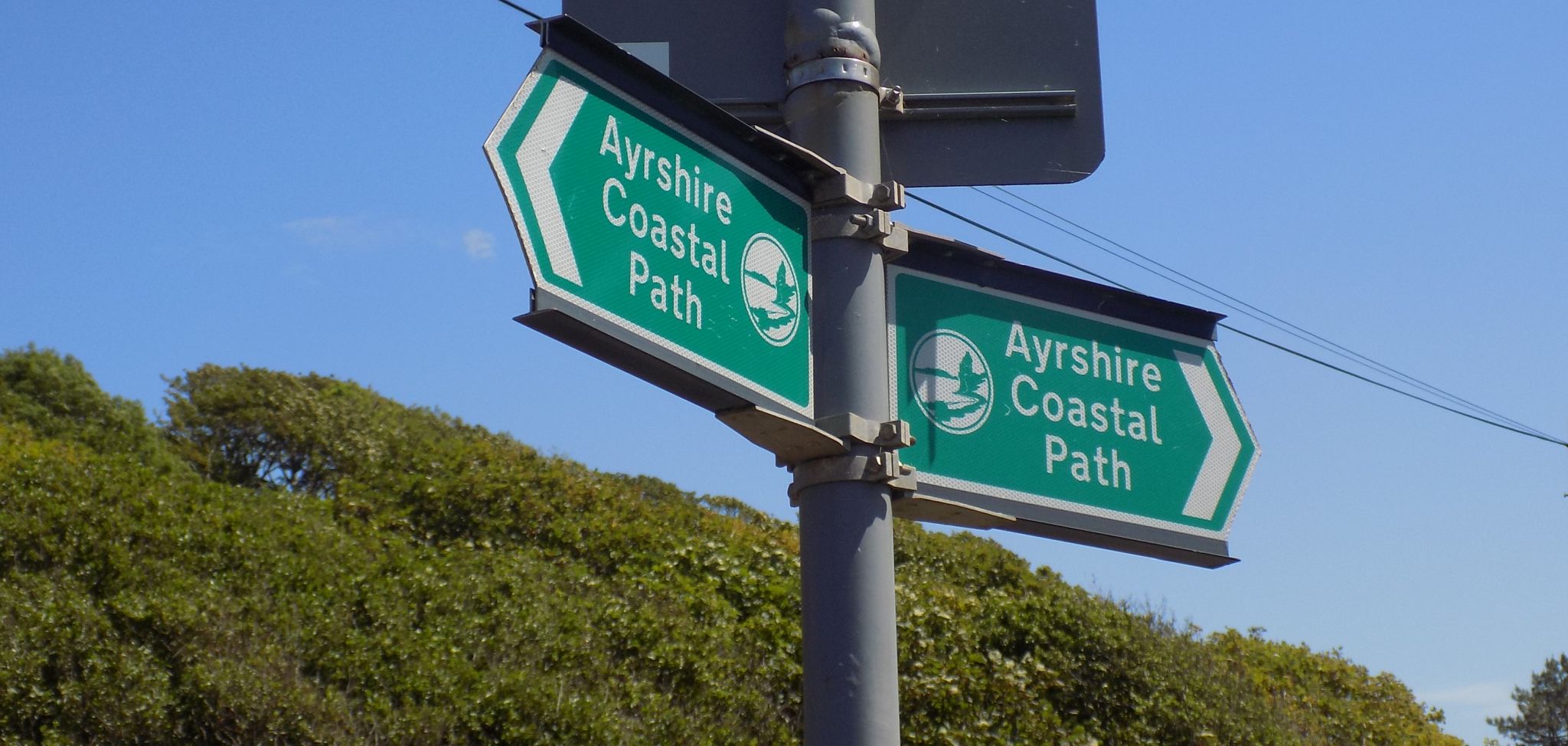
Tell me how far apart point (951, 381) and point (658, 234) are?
0.88 metres

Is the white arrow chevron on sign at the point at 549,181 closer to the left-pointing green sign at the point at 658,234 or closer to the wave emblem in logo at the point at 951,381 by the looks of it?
the left-pointing green sign at the point at 658,234

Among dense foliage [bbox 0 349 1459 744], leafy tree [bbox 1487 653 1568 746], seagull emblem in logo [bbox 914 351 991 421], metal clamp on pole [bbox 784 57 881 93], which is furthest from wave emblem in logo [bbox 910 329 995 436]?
leafy tree [bbox 1487 653 1568 746]

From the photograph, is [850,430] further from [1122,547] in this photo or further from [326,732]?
[326,732]

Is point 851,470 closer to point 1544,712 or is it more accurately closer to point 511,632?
point 511,632

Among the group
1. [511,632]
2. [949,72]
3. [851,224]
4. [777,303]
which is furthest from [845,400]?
[511,632]

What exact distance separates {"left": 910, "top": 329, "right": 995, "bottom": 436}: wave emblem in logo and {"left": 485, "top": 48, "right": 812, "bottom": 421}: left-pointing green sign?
0.37 meters

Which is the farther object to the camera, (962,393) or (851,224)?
(962,393)

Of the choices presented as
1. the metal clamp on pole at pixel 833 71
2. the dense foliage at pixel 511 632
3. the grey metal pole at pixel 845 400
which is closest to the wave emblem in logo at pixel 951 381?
the grey metal pole at pixel 845 400

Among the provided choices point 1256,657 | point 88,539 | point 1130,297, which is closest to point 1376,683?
point 1256,657

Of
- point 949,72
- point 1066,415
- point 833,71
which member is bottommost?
point 1066,415

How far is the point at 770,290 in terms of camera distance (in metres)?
2.97

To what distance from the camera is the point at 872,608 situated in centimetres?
285

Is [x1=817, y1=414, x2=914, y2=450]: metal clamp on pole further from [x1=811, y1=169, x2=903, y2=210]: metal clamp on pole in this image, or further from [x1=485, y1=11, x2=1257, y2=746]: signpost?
[x1=811, y1=169, x2=903, y2=210]: metal clamp on pole

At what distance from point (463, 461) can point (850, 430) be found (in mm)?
13649
